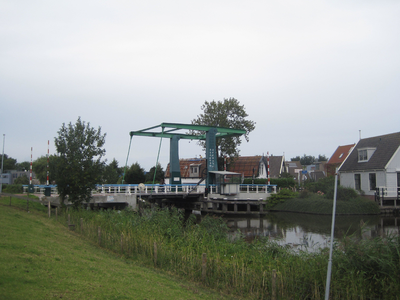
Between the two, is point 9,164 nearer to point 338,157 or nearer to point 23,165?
point 23,165

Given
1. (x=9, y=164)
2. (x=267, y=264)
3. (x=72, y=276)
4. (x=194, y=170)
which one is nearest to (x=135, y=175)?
(x=194, y=170)

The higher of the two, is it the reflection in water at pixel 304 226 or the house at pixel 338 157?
the house at pixel 338 157

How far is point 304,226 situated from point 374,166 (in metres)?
9.64

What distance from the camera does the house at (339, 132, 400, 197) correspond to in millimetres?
23078

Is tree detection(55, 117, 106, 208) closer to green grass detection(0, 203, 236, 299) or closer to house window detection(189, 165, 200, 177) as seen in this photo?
green grass detection(0, 203, 236, 299)

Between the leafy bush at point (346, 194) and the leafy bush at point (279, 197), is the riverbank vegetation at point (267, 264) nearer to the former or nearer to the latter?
the leafy bush at point (346, 194)

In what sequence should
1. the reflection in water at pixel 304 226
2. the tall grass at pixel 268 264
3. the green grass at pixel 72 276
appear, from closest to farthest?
the green grass at pixel 72 276 → the tall grass at pixel 268 264 → the reflection in water at pixel 304 226

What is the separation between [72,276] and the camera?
20.0ft

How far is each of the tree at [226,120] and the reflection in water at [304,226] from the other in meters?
12.5

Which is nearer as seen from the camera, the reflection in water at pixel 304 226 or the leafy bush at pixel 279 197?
the reflection in water at pixel 304 226

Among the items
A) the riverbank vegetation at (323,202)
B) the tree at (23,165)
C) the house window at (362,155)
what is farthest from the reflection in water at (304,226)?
the tree at (23,165)

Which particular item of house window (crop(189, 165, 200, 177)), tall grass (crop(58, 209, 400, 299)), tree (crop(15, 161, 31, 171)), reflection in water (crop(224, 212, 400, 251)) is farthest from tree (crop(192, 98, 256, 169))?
tree (crop(15, 161, 31, 171))

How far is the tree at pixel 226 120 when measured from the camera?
34.9 metres

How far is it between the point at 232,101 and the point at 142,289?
30.7m
